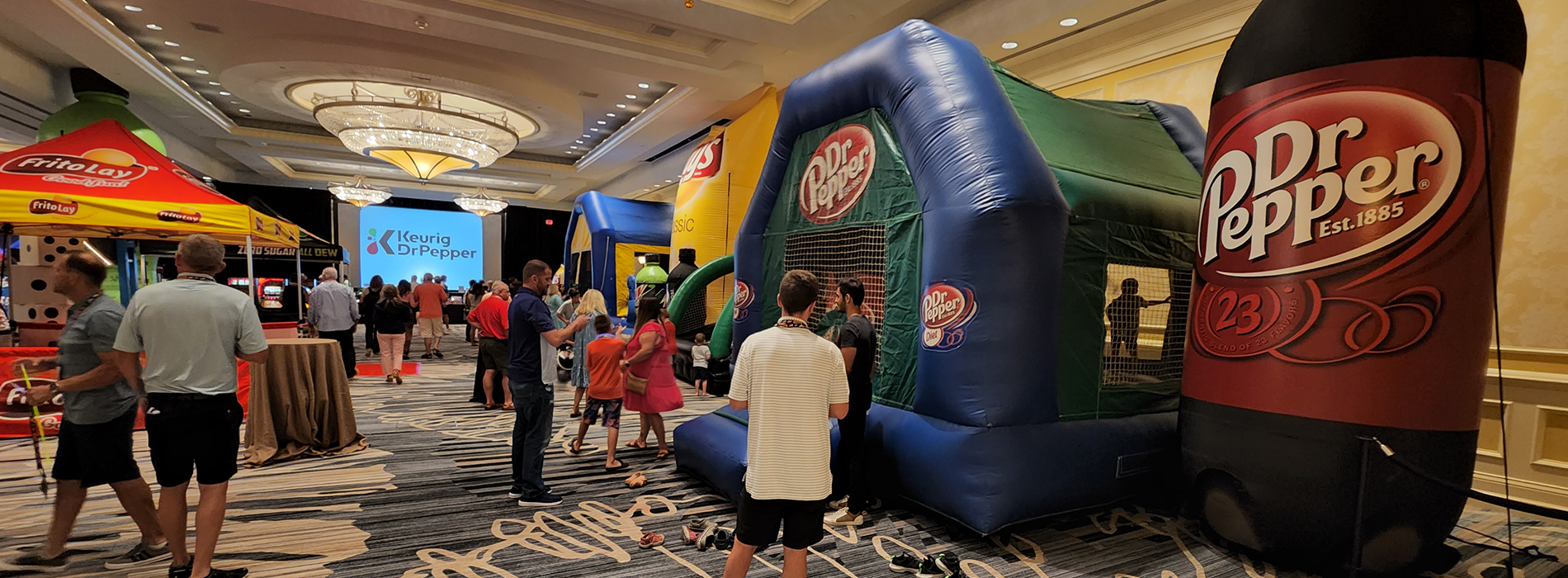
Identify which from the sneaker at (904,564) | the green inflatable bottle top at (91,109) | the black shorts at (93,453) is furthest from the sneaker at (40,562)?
the green inflatable bottle top at (91,109)

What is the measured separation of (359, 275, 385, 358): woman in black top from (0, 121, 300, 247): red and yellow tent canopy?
3628mm

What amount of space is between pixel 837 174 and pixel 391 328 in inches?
248

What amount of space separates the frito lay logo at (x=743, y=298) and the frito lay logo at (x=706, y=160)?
4.60m

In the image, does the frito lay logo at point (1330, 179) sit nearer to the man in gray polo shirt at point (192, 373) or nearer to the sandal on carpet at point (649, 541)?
the sandal on carpet at point (649, 541)

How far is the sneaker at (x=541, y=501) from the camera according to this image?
3.74 metres

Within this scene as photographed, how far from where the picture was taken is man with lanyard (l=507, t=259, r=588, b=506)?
3.61 m

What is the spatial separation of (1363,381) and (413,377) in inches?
366

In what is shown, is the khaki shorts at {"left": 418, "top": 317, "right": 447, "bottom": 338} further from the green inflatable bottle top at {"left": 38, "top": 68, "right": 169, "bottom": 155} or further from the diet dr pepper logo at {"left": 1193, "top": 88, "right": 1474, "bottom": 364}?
the diet dr pepper logo at {"left": 1193, "top": 88, "right": 1474, "bottom": 364}

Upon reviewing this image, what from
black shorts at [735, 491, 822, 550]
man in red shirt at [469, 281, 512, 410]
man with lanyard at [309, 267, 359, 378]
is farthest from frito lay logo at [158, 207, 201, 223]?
black shorts at [735, 491, 822, 550]

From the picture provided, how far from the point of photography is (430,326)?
35.0ft

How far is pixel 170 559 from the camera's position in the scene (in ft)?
9.51

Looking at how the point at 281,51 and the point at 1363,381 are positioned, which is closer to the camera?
the point at 1363,381

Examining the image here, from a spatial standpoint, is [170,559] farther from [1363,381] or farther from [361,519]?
[1363,381]

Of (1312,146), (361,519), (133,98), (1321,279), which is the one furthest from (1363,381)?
(133,98)
